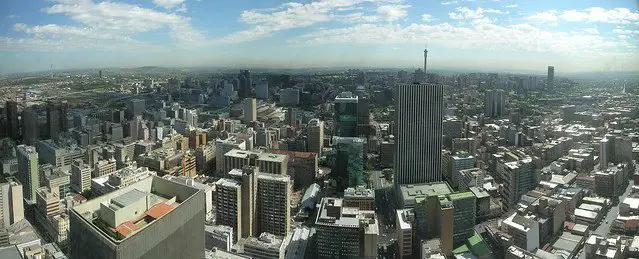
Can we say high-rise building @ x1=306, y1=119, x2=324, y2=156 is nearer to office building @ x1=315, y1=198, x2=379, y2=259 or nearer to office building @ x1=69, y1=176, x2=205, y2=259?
office building @ x1=315, y1=198, x2=379, y2=259

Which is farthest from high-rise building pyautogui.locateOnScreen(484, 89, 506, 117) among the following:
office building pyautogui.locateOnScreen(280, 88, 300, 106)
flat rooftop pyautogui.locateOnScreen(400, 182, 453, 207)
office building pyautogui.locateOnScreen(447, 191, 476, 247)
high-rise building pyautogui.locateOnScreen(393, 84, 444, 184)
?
office building pyautogui.locateOnScreen(447, 191, 476, 247)

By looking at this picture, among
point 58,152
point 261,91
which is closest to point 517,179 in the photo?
point 58,152

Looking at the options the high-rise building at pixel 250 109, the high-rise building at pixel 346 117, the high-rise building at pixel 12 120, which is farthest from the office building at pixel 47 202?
the high-rise building at pixel 250 109

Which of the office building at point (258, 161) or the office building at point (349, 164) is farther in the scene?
the office building at point (349, 164)

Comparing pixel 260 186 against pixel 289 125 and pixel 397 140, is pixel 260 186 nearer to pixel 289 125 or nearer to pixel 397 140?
pixel 397 140

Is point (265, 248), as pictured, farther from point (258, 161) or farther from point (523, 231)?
point (523, 231)

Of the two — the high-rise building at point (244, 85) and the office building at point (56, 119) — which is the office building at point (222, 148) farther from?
the high-rise building at point (244, 85)
